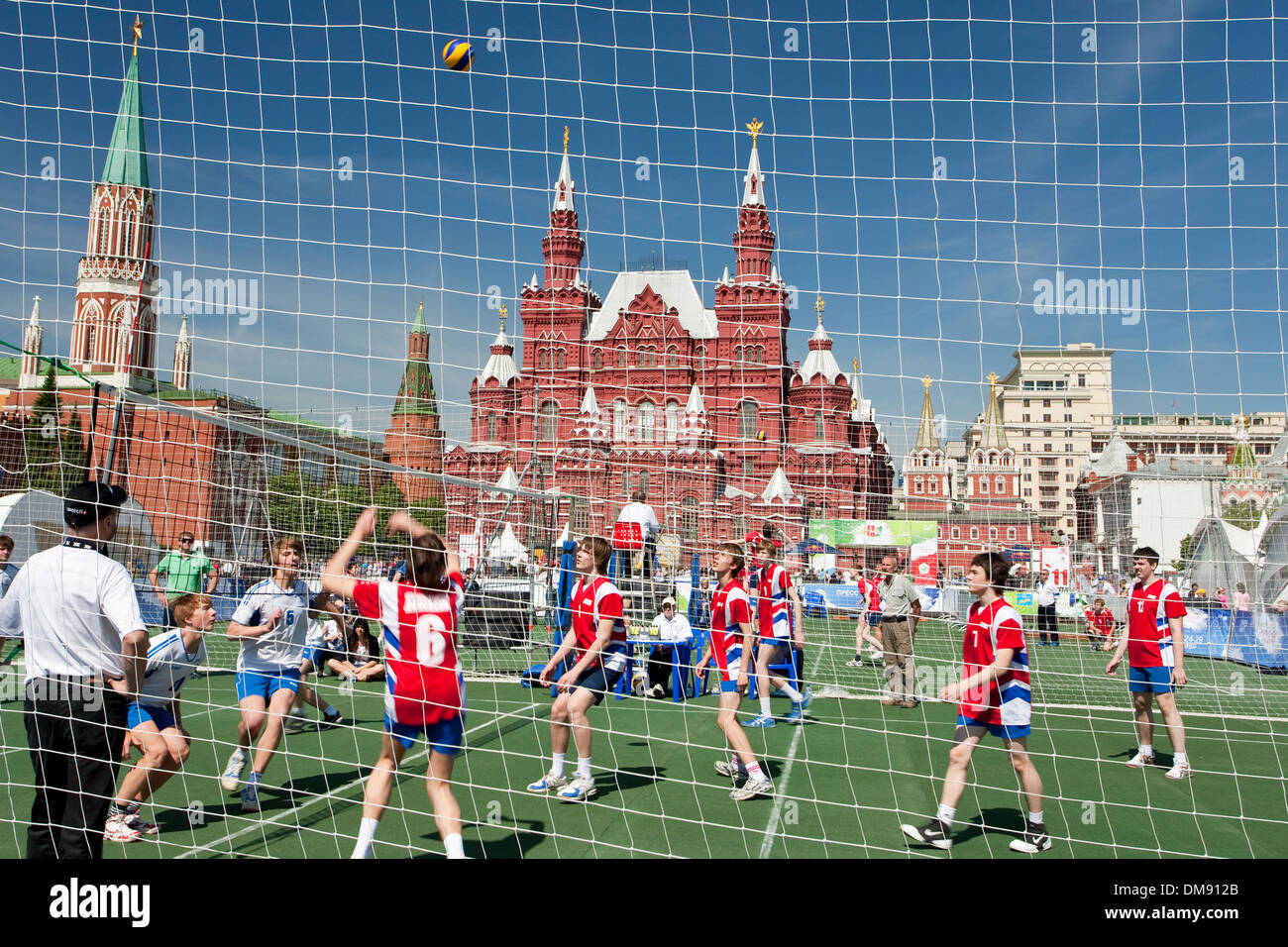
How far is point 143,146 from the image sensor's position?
5.59 meters

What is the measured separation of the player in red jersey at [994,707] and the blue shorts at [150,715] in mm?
4547

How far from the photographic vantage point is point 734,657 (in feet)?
22.4

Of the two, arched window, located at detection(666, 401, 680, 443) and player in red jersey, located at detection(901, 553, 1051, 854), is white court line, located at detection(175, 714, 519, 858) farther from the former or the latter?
arched window, located at detection(666, 401, 680, 443)

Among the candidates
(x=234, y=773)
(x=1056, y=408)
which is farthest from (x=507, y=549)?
(x=1056, y=408)

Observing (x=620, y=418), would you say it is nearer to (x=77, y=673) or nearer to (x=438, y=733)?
(x=438, y=733)

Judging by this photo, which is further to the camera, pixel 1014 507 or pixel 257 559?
pixel 1014 507

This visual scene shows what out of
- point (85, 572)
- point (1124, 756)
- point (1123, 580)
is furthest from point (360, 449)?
point (1123, 580)

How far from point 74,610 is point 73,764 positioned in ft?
2.17

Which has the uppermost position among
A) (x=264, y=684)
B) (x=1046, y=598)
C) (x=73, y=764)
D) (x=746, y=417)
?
(x=746, y=417)

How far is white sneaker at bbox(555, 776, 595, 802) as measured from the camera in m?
6.27

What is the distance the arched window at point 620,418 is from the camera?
399 inches

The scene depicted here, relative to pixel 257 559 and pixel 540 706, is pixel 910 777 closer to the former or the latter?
pixel 540 706
